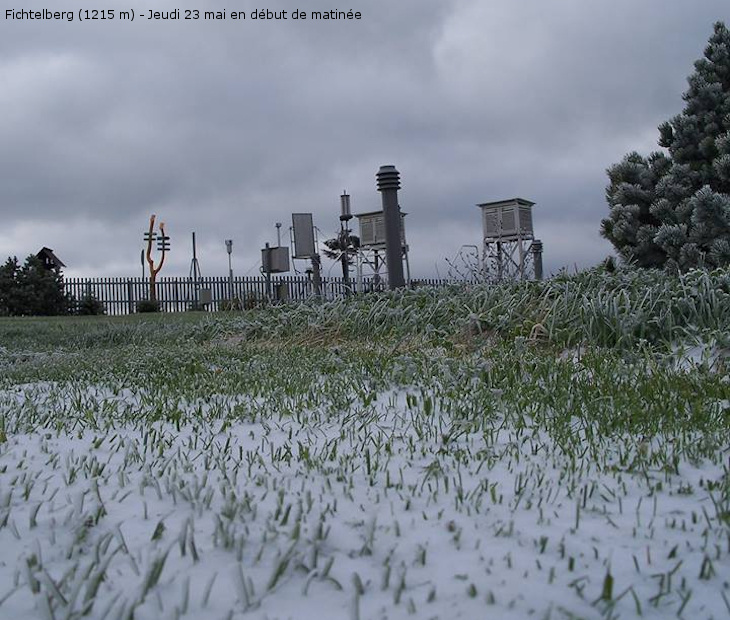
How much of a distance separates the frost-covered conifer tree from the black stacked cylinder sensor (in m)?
4.03

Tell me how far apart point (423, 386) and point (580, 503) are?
5.89 ft

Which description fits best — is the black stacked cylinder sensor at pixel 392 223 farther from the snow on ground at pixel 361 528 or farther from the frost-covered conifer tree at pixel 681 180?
the snow on ground at pixel 361 528

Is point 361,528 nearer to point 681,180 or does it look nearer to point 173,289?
point 681,180

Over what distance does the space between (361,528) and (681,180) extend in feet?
37.1

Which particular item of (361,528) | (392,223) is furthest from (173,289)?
(361,528)

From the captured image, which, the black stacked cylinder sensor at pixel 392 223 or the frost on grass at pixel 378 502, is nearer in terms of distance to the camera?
the frost on grass at pixel 378 502

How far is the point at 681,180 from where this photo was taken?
11758mm

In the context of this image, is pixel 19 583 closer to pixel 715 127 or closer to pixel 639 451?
A: pixel 639 451

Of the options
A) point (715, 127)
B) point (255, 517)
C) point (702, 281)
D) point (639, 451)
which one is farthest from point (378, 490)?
point (715, 127)

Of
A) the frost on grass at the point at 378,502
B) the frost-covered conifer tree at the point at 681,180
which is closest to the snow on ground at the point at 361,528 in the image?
the frost on grass at the point at 378,502

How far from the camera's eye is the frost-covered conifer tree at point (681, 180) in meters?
11.1

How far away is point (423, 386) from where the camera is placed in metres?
4.03

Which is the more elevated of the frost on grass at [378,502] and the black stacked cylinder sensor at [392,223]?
the black stacked cylinder sensor at [392,223]

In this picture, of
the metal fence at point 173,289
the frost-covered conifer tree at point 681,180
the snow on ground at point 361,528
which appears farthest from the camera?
the metal fence at point 173,289
